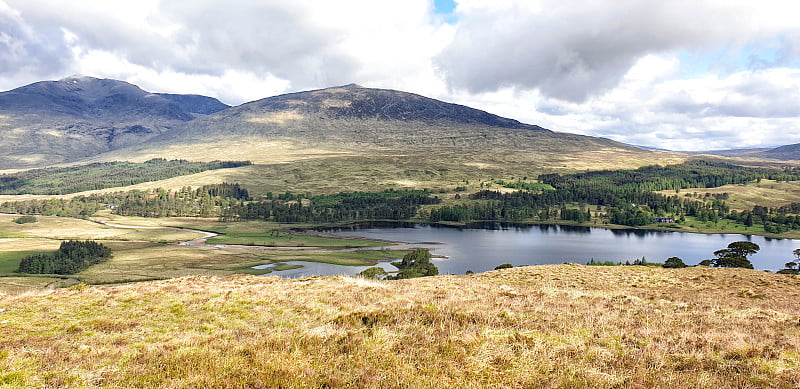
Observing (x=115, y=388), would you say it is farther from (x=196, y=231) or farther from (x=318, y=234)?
(x=196, y=231)

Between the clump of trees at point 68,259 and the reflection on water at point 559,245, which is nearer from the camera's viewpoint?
the clump of trees at point 68,259

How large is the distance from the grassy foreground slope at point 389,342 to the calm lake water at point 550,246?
273 ft

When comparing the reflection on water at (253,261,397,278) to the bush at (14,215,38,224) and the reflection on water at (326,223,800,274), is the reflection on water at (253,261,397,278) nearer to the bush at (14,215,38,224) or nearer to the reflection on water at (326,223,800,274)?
the reflection on water at (326,223,800,274)

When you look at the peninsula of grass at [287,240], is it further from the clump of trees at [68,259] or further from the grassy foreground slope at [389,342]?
the grassy foreground slope at [389,342]

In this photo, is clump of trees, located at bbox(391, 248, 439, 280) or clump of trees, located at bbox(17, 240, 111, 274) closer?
clump of trees, located at bbox(391, 248, 439, 280)

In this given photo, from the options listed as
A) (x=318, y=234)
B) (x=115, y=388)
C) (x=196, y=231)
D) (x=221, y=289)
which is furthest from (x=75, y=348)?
(x=196, y=231)

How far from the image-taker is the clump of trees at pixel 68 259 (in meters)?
108

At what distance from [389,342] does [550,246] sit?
15098 cm

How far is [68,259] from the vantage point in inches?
4503

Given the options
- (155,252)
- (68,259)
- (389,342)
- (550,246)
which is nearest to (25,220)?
(68,259)

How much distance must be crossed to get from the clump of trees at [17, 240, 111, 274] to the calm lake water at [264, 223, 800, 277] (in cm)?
5824

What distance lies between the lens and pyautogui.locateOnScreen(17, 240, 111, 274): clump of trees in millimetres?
107625

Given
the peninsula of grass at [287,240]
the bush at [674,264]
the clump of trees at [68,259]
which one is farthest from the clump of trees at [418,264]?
the clump of trees at [68,259]

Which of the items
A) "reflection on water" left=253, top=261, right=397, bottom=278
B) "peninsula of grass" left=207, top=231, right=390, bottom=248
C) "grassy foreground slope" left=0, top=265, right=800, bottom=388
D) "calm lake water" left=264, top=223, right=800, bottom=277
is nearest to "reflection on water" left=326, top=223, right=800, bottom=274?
"calm lake water" left=264, top=223, right=800, bottom=277
